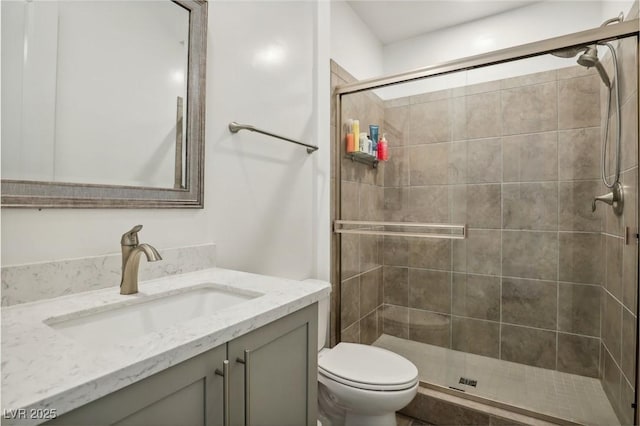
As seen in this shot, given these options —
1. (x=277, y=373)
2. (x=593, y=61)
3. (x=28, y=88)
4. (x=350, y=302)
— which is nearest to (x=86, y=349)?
(x=277, y=373)

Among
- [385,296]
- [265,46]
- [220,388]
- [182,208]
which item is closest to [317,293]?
[220,388]

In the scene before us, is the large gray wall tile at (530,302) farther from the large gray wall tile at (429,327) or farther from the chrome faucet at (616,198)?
the chrome faucet at (616,198)

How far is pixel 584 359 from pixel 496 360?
0.44 m

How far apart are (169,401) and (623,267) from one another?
6.42 feet

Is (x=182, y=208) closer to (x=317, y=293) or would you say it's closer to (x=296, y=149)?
(x=317, y=293)

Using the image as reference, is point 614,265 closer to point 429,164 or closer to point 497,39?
point 429,164

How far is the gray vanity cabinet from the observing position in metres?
0.48

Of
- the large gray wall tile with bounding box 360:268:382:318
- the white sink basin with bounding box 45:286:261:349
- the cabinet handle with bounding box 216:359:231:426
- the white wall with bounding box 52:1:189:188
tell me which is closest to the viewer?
the cabinet handle with bounding box 216:359:231:426

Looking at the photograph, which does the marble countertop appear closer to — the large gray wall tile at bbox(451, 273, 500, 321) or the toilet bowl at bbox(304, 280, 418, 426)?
the toilet bowl at bbox(304, 280, 418, 426)

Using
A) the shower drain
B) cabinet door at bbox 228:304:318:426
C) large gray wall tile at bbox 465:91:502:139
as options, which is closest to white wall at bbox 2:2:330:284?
cabinet door at bbox 228:304:318:426

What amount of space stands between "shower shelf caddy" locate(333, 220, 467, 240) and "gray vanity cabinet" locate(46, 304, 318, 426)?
3.90 ft

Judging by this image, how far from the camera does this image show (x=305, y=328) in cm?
89

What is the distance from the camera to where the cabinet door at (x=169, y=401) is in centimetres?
45

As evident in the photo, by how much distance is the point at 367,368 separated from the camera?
1.47 metres
